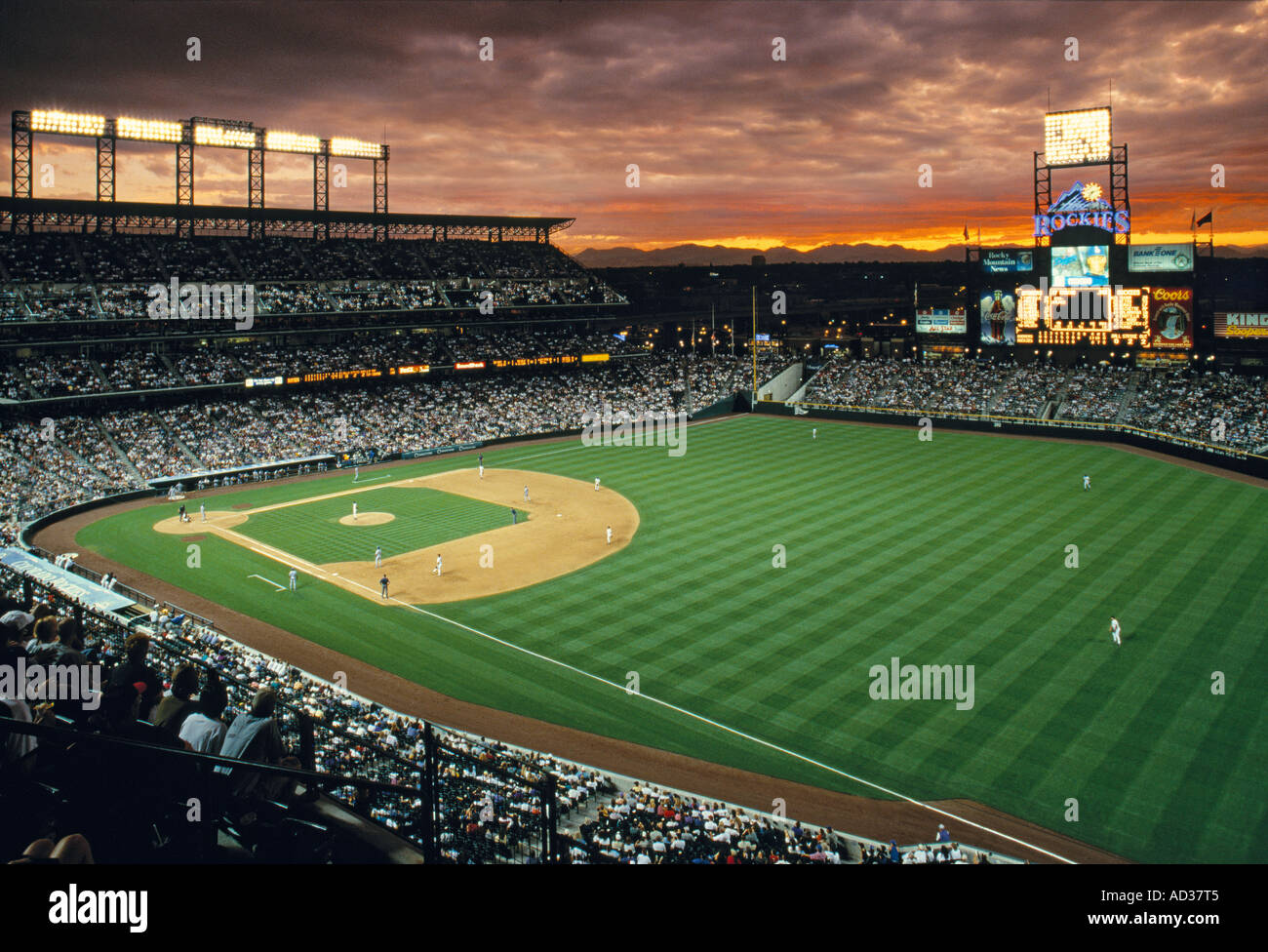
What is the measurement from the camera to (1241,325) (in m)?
61.7

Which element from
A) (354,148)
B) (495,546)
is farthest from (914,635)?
(354,148)

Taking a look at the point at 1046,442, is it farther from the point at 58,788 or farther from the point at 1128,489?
the point at 58,788

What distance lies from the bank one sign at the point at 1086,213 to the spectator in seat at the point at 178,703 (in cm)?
7125

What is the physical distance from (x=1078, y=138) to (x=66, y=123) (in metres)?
73.8

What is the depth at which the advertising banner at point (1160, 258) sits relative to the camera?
202ft

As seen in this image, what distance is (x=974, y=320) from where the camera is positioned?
75.9 m

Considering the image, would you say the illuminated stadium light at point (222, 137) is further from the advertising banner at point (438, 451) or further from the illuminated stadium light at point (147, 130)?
the advertising banner at point (438, 451)

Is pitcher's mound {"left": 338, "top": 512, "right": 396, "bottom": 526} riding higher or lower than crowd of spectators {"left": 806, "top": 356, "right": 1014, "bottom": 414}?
lower

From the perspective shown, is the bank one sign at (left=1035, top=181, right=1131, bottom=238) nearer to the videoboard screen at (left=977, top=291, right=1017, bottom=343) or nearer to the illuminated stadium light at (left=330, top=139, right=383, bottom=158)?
the videoboard screen at (left=977, top=291, right=1017, bottom=343)

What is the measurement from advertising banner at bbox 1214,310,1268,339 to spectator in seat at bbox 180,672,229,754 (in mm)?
72532

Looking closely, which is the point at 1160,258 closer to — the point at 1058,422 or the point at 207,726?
the point at 1058,422

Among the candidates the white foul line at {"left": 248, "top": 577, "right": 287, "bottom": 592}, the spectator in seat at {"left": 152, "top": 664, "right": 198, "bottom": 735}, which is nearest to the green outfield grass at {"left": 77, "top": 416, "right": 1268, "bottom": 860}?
the white foul line at {"left": 248, "top": 577, "right": 287, "bottom": 592}

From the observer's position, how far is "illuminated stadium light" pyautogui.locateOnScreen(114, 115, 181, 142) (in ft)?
211

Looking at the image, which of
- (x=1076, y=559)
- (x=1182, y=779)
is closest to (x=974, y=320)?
(x=1076, y=559)
